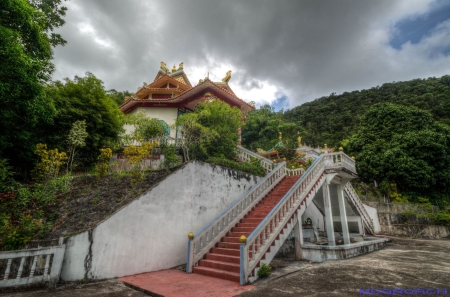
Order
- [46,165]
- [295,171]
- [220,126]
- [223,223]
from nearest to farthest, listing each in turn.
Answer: [223,223], [46,165], [220,126], [295,171]

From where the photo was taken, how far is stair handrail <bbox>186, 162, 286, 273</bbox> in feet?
19.5

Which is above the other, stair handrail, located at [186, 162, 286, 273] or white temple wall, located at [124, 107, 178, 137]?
white temple wall, located at [124, 107, 178, 137]

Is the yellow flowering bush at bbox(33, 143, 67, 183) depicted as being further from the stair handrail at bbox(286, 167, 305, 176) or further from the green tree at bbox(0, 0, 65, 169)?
the stair handrail at bbox(286, 167, 305, 176)

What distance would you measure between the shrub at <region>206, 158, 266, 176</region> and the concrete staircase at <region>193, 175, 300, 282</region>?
1.56m

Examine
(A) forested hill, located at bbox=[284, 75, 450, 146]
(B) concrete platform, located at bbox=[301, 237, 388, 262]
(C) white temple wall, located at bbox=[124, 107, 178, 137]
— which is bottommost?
(B) concrete platform, located at bbox=[301, 237, 388, 262]

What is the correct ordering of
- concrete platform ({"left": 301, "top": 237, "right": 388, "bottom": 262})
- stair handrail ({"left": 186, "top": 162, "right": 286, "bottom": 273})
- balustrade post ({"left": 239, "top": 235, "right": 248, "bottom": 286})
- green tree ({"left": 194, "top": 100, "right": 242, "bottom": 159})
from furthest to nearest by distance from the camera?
green tree ({"left": 194, "top": 100, "right": 242, "bottom": 159}) < concrete platform ({"left": 301, "top": 237, "right": 388, "bottom": 262}) < stair handrail ({"left": 186, "top": 162, "right": 286, "bottom": 273}) < balustrade post ({"left": 239, "top": 235, "right": 248, "bottom": 286})

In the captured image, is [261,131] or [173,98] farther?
[261,131]

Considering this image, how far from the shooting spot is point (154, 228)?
19.5 ft

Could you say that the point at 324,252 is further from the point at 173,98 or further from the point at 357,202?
the point at 173,98

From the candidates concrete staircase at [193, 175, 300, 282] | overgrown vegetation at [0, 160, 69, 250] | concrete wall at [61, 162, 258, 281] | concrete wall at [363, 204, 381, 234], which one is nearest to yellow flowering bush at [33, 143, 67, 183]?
overgrown vegetation at [0, 160, 69, 250]

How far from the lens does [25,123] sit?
26.0 feet

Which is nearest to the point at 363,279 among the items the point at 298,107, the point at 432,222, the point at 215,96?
the point at 215,96

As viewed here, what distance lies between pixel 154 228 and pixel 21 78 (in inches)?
215

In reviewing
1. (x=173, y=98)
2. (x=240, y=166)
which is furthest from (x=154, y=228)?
(x=173, y=98)
